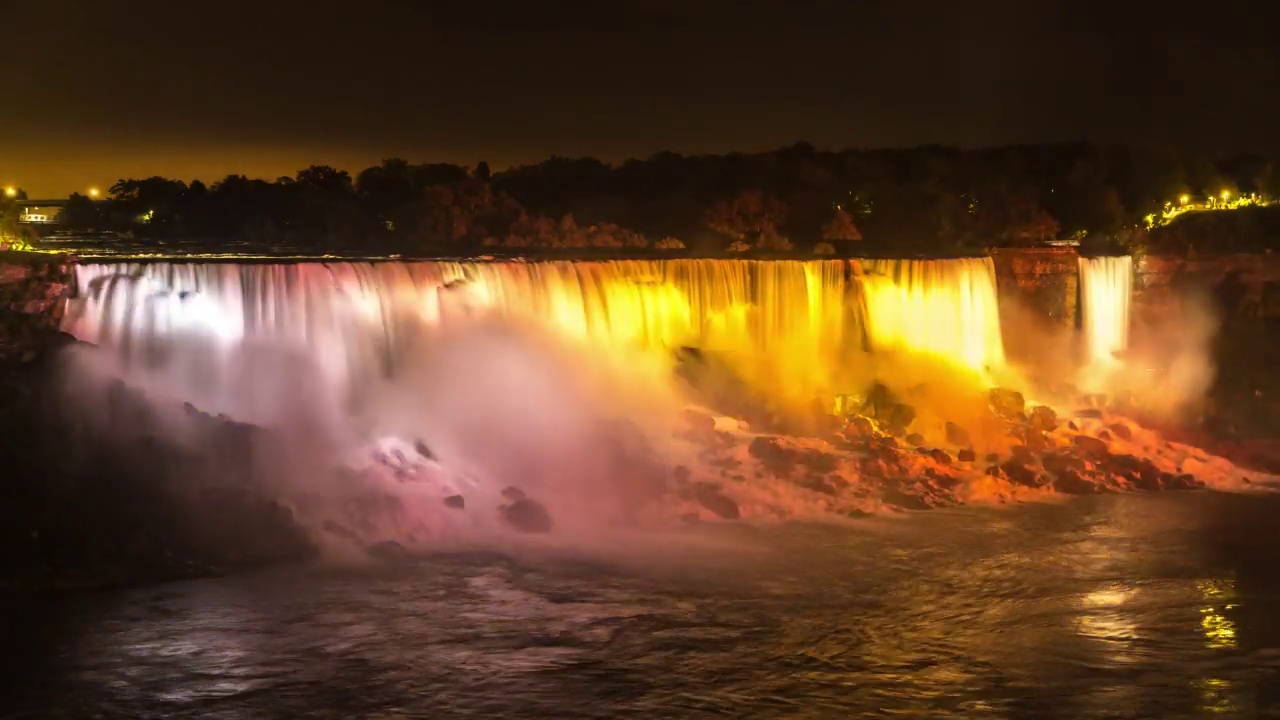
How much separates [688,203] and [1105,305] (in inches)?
1063

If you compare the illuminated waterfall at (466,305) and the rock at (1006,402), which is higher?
the illuminated waterfall at (466,305)

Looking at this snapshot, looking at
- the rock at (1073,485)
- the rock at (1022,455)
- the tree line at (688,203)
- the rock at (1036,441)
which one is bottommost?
the rock at (1073,485)

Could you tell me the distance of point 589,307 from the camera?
2655cm

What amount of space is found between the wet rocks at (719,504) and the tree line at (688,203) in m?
25.6

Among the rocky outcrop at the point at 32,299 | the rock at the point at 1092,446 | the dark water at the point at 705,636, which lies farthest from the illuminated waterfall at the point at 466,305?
the dark water at the point at 705,636

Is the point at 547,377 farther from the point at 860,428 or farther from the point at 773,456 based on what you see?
the point at 860,428

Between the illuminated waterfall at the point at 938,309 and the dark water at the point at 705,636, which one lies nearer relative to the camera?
the dark water at the point at 705,636

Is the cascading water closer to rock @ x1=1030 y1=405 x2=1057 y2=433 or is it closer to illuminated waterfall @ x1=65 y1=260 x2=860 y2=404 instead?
illuminated waterfall @ x1=65 y1=260 x2=860 y2=404

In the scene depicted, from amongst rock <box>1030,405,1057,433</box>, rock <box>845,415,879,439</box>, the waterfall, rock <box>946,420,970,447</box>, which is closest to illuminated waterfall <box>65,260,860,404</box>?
the waterfall

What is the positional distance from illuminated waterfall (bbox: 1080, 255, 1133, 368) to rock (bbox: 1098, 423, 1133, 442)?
4748mm

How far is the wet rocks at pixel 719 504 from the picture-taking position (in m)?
21.4

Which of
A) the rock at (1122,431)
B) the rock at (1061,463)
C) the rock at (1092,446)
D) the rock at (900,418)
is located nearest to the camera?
the rock at (1061,463)

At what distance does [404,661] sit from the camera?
14.7 m

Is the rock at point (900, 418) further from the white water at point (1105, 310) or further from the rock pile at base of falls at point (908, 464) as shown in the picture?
the white water at point (1105, 310)
